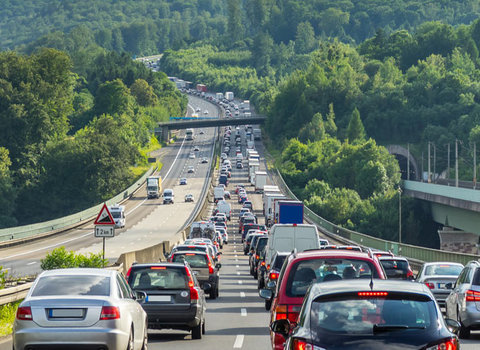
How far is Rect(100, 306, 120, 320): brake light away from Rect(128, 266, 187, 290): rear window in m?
6.08

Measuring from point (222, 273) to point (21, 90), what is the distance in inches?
4905

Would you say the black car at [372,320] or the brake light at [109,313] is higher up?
the black car at [372,320]

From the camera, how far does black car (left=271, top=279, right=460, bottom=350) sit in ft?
32.8

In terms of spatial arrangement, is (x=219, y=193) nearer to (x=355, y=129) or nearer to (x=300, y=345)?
(x=355, y=129)

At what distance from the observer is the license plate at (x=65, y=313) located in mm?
14656

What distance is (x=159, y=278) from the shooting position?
21.2 meters

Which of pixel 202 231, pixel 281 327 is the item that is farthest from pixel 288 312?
pixel 202 231

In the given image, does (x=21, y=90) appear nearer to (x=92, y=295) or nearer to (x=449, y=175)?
(x=449, y=175)

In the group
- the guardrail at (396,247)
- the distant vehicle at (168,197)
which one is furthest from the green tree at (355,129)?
the guardrail at (396,247)

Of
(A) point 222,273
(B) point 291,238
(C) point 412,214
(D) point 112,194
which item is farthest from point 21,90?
(B) point 291,238

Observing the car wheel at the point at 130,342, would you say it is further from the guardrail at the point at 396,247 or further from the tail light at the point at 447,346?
the guardrail at the point at 396,247

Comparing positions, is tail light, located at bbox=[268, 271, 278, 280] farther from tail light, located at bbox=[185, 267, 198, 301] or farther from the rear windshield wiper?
the rear windshield wiper

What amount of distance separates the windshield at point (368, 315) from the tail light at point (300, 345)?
0.11 metres

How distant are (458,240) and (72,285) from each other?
80833mm
